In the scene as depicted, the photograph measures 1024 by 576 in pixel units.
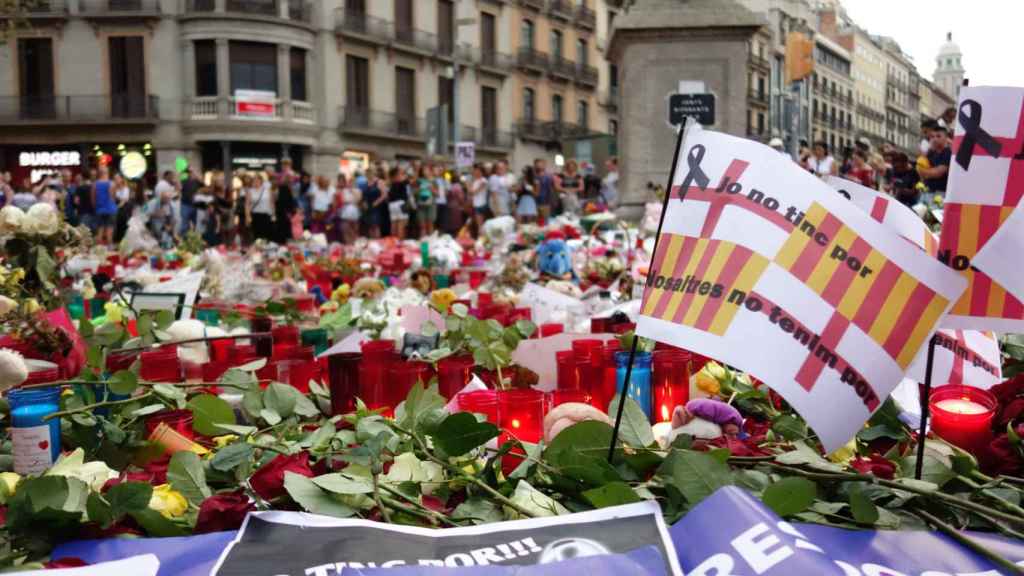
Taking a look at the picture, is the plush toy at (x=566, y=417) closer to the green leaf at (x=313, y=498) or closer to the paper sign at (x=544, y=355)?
the green leaf at (x=313, y=498)

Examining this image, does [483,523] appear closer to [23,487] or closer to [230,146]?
[23,487]

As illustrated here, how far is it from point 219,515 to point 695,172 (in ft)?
2.78

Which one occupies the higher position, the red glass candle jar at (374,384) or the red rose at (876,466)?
the red glass candle jar at (374,384)

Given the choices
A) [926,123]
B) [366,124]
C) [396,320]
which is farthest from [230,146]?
[396,320]

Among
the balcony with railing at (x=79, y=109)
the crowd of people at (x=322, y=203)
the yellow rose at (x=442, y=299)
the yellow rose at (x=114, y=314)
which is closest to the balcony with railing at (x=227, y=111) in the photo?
the balcony with railing at (x=79, y=109)

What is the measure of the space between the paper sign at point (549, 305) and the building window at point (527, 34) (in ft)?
108

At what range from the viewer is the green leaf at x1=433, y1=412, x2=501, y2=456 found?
143 centimetres

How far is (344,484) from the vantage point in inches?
53.4

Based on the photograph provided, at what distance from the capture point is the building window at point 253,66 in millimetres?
25594

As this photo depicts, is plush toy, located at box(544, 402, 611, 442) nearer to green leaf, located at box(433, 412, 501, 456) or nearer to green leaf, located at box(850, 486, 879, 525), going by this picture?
green leaf, located at box(433, 412, 501, 456)

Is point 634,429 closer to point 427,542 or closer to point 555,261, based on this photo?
point 427,542

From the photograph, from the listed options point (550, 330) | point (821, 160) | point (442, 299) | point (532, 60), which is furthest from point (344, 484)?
point (532, 60)

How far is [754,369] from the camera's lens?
129 cm

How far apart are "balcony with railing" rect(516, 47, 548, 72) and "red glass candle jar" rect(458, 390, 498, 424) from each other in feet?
113
